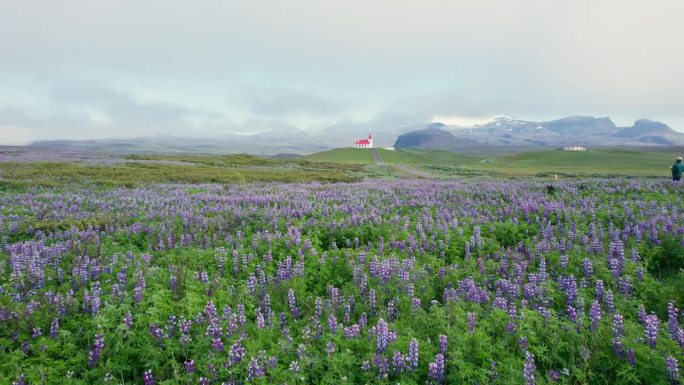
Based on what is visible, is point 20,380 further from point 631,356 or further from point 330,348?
point 631,356

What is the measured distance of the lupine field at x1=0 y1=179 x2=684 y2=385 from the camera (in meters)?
4.64

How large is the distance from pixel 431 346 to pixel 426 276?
2705 millimetres

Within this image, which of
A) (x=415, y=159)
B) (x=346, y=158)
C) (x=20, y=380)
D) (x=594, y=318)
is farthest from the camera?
(x=415, y=159)

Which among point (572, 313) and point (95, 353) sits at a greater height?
point (572, 313)

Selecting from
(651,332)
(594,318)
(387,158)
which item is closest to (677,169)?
(594,318)

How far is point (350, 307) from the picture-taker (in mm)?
6465

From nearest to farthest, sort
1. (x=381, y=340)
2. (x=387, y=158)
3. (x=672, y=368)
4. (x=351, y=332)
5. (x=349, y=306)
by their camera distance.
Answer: (x=672, y=368), (x=381, y=340), (x=351, y=332), (x=349, y=306), (x=387, y=158)

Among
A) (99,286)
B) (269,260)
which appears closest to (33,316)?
(99,286)

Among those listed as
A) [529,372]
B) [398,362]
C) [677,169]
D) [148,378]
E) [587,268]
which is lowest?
[148,378]

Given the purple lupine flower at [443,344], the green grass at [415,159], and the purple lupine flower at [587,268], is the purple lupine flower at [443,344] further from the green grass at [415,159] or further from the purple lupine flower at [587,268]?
the green grass at [415,159]

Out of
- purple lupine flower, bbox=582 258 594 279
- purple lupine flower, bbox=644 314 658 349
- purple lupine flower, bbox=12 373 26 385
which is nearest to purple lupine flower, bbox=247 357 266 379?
purple lupine flower, bbox=12 373 26 385

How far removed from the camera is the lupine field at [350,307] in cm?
464

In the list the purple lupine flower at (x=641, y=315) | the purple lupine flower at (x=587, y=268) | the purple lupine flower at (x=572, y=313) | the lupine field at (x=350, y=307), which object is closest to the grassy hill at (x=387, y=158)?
the lupine field at (x=350, y=307)

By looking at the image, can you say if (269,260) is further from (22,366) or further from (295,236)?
(22,366)
